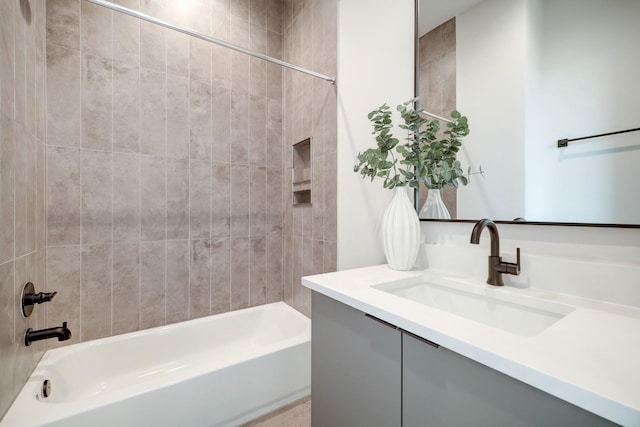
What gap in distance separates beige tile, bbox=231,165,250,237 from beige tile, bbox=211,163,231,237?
3 centimetres

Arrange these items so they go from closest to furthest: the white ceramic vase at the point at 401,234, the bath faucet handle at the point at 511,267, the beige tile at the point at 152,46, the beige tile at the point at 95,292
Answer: the bath faucet handle at the point at 511,267 → the white ceramic vase at the point at 401,234 → the beige tile at the point at 95,292 → the beige tile at the point at 152,46

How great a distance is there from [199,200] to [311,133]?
2.95 ft

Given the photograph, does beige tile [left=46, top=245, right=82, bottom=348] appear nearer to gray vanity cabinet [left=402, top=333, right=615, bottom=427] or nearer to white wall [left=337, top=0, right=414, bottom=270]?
white wall [left=337, top=0, right=414, bottom=270]

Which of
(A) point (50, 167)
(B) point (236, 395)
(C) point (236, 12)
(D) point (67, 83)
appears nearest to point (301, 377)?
(B) point (236, 395)

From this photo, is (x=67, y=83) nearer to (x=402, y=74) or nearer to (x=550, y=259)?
(x=402, y=74)

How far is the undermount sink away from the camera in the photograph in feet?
2.35

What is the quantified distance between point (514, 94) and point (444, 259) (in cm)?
66

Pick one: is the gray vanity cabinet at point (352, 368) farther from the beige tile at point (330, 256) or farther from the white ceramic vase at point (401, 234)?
the beige tile at point (330, 256)

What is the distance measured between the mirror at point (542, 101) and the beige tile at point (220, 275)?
1501 mm

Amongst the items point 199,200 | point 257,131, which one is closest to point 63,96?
point 199,200

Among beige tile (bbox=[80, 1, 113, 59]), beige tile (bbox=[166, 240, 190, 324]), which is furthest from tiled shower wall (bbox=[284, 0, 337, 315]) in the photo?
beige tile (bbox=[80, 1, 113, 59])

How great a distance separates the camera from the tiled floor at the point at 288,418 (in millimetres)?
1361

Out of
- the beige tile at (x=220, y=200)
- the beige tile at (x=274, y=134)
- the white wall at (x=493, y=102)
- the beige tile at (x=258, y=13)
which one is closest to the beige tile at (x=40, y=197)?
the beige tile at (x=220, y=200)

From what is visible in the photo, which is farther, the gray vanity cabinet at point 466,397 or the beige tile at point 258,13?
the beige tile at point 258,13
